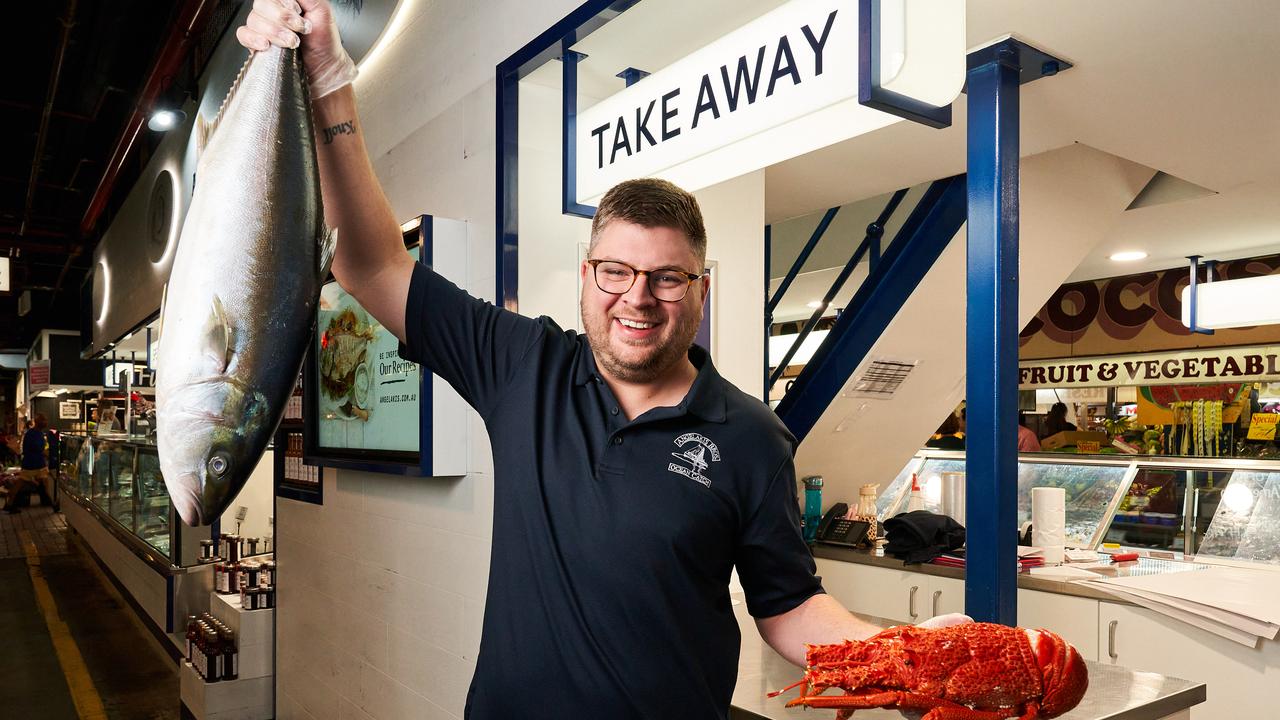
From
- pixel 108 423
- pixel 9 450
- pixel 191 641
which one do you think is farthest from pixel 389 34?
pixel 9 450

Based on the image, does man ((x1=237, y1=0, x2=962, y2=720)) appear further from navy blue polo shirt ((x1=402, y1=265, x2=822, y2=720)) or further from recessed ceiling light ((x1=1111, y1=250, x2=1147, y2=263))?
recessed ceiling light ((x1=1111, y1=250, x2=1147, y2=263))

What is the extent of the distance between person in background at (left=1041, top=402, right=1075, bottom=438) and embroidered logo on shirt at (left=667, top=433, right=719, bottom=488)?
7228mm

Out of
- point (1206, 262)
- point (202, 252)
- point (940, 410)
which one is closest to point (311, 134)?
point (202, 252)

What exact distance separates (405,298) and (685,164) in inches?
34.3

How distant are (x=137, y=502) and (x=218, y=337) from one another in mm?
7774

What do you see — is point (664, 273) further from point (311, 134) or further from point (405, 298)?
point (311, 134)

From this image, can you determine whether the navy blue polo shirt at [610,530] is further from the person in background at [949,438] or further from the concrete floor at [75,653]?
the person in background at [949,438]

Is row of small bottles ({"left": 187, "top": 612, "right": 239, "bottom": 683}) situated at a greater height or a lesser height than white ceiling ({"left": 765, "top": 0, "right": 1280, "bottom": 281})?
lesser

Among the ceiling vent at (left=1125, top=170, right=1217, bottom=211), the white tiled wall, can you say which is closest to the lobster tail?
the white tiled wall

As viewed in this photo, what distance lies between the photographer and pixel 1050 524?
13.6ft

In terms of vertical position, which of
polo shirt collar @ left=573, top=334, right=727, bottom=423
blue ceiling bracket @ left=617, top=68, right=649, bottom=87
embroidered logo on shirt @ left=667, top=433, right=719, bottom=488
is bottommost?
embroidered logo on shirt @ left=667, top=433, right=719, bottom=488

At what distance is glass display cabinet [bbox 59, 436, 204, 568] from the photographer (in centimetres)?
595

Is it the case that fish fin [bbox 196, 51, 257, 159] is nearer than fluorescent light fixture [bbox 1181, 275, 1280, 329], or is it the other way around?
fish fin [bbox 196, 51, 257, 159]

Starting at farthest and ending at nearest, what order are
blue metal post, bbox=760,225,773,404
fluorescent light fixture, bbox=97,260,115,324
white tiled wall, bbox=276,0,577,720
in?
fluorescent light fixture, bbox=97,260,115,324 < blue metal post, bbox=760,225,773,404 < white tiled wall, bbox=276,0,577,720
